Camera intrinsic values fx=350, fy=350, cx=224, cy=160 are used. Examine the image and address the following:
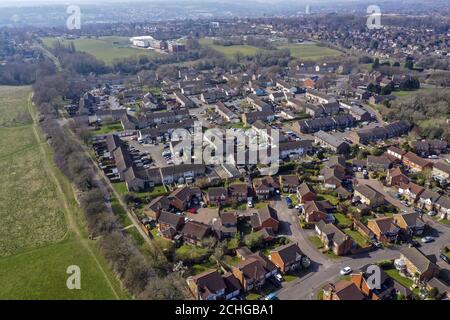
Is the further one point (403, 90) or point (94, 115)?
point (403, 90)

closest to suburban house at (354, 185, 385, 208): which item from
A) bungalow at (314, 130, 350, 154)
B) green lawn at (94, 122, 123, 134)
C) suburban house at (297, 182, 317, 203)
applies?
suburban house at (297, 182, 317, 203)

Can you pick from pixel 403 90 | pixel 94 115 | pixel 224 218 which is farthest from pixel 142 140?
pixel 403 90

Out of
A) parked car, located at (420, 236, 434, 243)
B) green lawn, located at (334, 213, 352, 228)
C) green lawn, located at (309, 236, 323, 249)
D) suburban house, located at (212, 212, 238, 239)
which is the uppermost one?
suburban house, located at (212, 212, 238, 239)

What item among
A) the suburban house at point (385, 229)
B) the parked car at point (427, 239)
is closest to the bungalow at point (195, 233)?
the suburban house at point (385, 229)

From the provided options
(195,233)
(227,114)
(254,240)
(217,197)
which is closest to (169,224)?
(195,233)

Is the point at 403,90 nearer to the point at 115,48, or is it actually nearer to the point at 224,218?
the point at 224,218

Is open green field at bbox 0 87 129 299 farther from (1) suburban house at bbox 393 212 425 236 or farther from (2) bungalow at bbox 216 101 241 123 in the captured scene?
(2) bungalow at bbox 216 101 241 123

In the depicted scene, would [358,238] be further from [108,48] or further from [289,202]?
[108,48]
